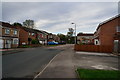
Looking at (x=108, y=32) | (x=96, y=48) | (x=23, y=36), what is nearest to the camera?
(x=96, y=48)

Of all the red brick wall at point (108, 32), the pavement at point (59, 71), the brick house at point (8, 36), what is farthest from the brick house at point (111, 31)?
the brick house at point (8, 36)

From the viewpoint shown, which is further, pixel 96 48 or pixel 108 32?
pixel 108 32

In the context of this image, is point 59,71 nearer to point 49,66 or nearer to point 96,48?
point 49,66

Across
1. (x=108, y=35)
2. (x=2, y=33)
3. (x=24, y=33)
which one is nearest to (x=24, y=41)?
(x=24, y=33)

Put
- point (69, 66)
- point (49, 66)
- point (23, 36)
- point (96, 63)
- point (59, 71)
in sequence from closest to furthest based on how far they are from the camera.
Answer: point (59, 71)
point (49, 66)
point (69, 66)
point (96, 63)
point (23, 36)

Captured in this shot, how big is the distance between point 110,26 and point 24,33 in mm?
29394

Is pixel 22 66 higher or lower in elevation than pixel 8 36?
lower

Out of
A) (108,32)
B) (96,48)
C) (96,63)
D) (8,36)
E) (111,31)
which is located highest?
(111,31)

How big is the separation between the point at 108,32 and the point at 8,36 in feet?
86.9

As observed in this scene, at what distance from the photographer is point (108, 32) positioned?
24.5 m

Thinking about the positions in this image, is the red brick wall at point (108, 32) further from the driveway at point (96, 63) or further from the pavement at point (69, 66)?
the pavement at point (69, 66)

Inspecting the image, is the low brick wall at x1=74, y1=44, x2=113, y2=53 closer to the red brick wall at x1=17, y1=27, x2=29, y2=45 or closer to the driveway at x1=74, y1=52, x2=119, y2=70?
the driveway at x1=74, y1=52, x2=119, y2=70

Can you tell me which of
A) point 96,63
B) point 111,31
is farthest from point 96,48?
point 96,63

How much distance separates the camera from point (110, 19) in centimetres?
2438
